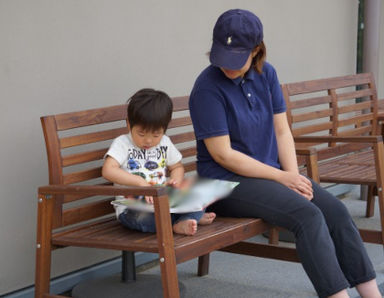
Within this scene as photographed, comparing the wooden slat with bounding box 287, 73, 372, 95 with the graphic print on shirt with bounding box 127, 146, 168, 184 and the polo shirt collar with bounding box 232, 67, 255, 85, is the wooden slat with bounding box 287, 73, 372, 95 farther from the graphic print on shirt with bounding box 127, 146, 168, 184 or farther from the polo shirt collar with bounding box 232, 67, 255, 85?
the graphic print on shirt with bounding box 127, 146, 168, 184

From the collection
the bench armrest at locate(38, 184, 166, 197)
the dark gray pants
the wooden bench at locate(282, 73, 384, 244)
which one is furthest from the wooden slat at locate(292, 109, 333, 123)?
the bench armrest at locate(38, 184, 166, 197)

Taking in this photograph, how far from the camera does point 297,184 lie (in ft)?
9.63

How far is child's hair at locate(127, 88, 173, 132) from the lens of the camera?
2.79 meters

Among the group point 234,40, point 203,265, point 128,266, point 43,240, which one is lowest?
point 203,265

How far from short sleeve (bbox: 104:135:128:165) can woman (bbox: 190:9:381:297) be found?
30 centimetres

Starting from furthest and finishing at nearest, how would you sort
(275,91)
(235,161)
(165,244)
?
(275,91) < (235,161) < (165,244)

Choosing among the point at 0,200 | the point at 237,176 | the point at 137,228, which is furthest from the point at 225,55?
the point at 0,200

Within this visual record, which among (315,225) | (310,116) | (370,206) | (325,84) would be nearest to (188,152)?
(315,225)

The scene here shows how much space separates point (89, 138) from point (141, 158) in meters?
0.25

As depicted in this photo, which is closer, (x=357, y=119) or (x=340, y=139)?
(x=340, y=139)

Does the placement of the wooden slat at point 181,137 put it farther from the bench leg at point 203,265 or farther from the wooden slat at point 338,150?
the wooden slat at point 338,150

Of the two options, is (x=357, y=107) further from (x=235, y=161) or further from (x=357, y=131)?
(x=235, y=161)

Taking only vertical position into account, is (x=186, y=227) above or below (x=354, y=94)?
below

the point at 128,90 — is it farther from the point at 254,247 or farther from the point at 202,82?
the point at 254,247
